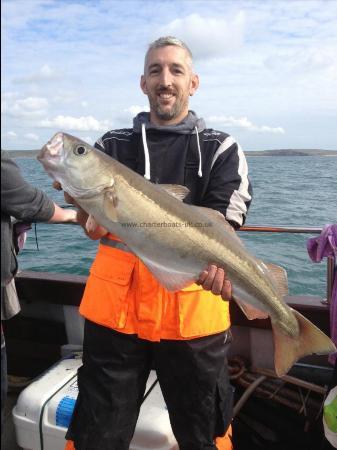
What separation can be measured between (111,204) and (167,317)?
955 mm

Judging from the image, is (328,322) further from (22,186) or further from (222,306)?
(22,186)

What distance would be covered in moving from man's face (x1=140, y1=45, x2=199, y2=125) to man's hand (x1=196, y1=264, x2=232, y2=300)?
4.69ft

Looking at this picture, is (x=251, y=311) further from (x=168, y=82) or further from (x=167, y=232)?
(x=168, y=82)

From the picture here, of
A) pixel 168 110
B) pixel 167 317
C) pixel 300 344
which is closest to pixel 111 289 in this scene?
pixel 167 317

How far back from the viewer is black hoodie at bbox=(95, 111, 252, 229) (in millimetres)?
3469

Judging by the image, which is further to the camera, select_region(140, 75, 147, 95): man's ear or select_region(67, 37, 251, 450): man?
select_region(140, 75, 147, 95): man's ear

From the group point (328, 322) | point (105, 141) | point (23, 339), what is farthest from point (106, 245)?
point (23, 339)

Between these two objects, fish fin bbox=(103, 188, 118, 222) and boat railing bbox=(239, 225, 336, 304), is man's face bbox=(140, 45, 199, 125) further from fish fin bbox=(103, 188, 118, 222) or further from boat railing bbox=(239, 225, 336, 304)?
boat railing bbox=(239, 225, 336, 304)

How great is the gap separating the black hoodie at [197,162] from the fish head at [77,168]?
2.48 ft

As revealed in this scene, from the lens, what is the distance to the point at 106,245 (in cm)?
331

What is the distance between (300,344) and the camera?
3090 mm

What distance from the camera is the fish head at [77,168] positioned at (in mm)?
2783

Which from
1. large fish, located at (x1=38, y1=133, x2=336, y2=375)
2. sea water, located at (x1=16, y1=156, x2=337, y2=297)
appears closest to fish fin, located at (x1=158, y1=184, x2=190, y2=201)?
Result: large fish, located at (x1=38, y1=133, x2=336, y2=375)

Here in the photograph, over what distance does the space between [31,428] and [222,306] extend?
2281 mm
